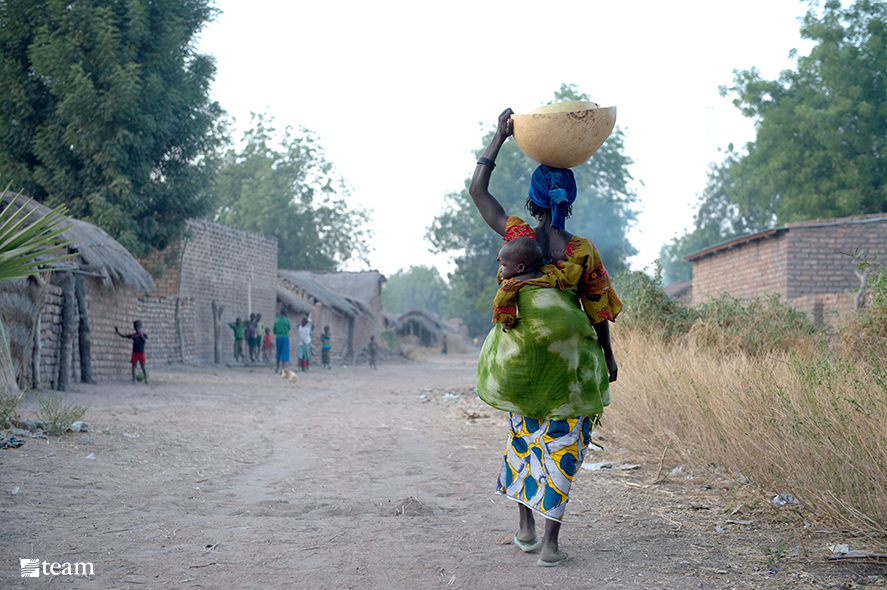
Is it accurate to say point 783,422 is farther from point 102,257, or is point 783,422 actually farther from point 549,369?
point 102,257

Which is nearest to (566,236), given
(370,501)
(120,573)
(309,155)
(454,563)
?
(454,563)

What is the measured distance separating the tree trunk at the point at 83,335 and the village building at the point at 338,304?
13829 millimetres

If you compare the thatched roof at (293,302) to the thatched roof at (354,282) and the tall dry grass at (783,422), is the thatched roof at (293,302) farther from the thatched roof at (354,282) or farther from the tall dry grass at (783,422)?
the tall dry grass at (783,422)

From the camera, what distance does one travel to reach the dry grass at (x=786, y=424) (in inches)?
132

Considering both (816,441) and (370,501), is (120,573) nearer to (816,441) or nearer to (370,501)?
(370,501)

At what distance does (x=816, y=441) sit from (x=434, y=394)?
10.5m

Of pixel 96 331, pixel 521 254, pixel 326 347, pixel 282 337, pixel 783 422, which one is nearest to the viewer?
pixel 521 254

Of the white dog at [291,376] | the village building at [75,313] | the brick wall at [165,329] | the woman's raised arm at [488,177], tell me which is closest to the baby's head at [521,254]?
the woman's raised arm at [488,177]

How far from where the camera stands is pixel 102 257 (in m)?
12.3

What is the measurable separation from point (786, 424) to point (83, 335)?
11840mm

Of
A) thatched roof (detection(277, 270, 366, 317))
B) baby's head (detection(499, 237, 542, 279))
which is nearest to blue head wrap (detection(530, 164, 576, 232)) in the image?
baby's head (detection(499, 237, 542, 279))

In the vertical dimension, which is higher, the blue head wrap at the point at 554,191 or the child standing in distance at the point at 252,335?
the blue head wrap at the point at 554,191

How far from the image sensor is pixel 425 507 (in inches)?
164

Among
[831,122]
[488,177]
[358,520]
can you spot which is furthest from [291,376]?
[831,122]
